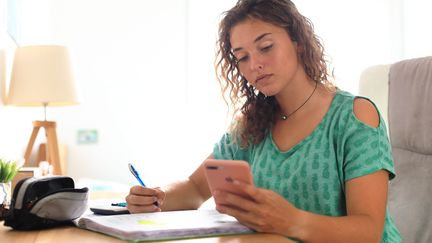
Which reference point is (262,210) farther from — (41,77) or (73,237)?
(41,77)

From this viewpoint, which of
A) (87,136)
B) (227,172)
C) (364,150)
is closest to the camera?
(227,172)

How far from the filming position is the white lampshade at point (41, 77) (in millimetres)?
2074

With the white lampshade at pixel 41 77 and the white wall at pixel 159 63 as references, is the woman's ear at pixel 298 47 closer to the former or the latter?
the white lampshade at pixel 41 77

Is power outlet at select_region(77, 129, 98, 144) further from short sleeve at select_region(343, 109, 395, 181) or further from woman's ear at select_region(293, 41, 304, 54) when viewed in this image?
short sleeve at select_region(343, 109, 395, 181)

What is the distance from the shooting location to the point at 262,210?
81cm

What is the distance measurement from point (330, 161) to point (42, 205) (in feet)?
2.02

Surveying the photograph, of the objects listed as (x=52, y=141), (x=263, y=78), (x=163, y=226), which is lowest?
(x=52, y=141)

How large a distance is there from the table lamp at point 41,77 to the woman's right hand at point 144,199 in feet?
3.81

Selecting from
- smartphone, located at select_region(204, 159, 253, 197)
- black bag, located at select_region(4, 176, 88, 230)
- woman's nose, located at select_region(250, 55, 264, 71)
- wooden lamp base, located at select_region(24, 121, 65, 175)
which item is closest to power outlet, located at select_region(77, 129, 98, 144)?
wooden lamp base, located at select_region(24, 121, 65, 175)

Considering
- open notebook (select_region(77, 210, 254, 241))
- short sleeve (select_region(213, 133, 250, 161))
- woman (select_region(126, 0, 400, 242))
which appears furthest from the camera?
short sleeve (select_region(213, 133, 250, 161))

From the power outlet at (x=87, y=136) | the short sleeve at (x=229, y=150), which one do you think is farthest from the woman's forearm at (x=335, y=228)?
the power outlet at (x=87, y=136)

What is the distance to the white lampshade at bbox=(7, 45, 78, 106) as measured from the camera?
2074mm

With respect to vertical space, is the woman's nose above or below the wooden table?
above

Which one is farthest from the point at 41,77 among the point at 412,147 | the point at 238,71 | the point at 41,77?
the point at 412,147
